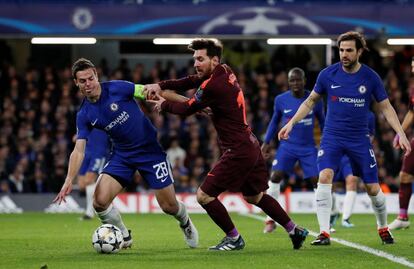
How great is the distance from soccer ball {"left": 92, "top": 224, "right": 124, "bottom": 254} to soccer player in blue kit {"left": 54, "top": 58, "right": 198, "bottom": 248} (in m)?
0.30

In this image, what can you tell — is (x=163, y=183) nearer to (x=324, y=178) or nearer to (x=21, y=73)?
(x=324, y=178)

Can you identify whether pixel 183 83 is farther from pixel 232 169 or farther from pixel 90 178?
pixel 90 178

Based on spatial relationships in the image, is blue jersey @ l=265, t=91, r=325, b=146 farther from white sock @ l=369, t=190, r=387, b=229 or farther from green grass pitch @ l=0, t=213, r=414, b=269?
white sock @ l=369, t=190, r=387, b=229

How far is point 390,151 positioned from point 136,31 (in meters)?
6.42

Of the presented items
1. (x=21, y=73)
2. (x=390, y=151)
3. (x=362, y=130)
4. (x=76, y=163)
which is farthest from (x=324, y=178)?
(x=21, y=73)

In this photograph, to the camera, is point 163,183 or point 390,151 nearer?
point 163,183

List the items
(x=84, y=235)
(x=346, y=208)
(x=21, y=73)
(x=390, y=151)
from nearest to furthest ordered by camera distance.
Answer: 1. (x=84, y=235)
2. (x=346, y=208)
3. (x=390, y=151)
4. (x=21, y=73)

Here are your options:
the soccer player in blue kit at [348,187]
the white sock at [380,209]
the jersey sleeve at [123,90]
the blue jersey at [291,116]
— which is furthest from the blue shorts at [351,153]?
the soccer player in blue kit at [348,187]

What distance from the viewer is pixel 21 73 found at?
28141 mm

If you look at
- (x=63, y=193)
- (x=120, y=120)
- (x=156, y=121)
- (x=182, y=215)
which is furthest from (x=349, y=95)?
(x=156, y=121)

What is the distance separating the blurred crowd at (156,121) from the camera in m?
23.2

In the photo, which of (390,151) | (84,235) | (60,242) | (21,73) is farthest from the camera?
(21,73)

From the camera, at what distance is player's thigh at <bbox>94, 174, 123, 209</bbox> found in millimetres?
11062

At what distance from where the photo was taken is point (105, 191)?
11070 millimetres
